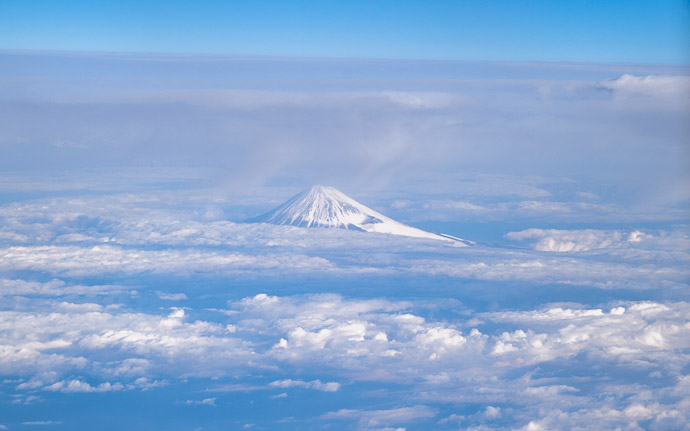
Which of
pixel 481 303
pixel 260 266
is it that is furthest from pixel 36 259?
pixel 481 303

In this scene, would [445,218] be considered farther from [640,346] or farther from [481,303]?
[640,346]

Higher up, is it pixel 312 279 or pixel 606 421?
pixel 312 279

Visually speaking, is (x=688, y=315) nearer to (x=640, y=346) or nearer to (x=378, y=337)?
(x=640, y=346)

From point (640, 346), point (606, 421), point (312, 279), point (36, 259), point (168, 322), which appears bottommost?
point (606, 421)

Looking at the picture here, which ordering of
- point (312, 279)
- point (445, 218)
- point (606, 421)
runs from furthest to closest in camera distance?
point (445, 218) < point (312, 279) < point (606, 421)

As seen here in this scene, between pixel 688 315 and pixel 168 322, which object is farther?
pixel 168 322

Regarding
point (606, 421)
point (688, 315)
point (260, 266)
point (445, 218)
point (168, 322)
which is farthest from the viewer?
point (445, 218)
